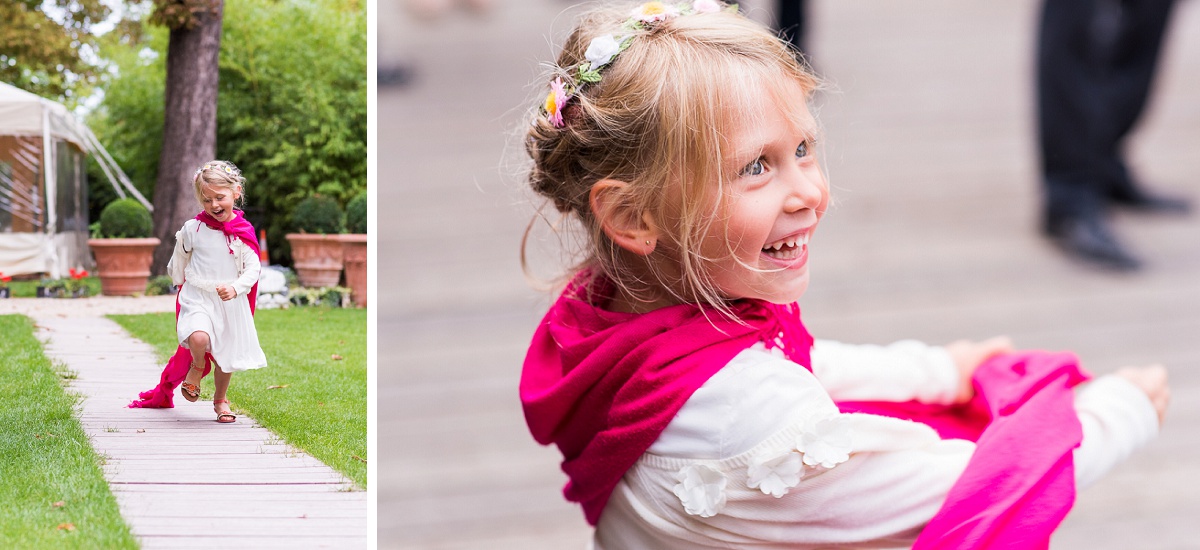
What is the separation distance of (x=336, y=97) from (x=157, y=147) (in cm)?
22

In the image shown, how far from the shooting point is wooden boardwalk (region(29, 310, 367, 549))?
118 centimetres

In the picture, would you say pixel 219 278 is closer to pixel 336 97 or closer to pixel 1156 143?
pixel 336 97

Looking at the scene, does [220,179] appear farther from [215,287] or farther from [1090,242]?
[1090,242]

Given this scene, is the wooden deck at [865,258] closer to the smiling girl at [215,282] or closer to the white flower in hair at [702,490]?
the smiling girl at [215,282]

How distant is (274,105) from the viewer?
4.50ft

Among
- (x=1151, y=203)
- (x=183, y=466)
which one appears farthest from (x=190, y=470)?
(x=1151, y=203)

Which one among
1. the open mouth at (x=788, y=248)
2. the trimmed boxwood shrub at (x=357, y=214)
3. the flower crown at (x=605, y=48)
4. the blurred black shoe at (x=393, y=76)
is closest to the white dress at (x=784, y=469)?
the open mouth at (x=788, y=248)

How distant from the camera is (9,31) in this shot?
1.29 m

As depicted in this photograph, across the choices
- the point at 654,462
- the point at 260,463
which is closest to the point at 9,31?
the point at 260,463

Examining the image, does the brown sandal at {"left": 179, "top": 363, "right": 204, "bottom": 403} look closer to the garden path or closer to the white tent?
the garden path

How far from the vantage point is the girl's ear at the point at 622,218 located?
126 centimetres

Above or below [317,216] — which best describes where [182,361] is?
below

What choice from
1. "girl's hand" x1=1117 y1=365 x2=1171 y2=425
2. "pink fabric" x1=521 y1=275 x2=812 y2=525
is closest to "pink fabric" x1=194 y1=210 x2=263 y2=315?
"pink fabric" x1=521 y1=275 x2=812 y2=525

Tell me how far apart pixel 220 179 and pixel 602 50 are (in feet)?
1.48
